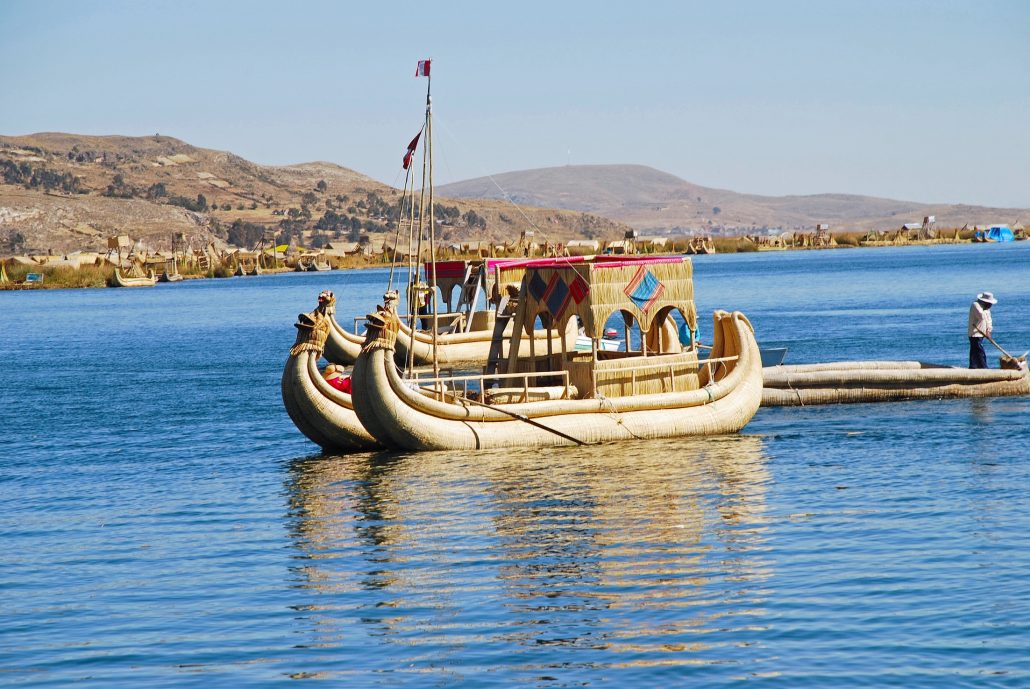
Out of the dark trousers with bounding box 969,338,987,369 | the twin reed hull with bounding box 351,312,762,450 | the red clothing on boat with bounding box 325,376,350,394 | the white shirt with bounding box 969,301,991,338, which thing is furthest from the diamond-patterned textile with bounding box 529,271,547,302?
the dark trousers with bounding box 969,338,987,369

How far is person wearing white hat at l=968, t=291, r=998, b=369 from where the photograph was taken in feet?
101

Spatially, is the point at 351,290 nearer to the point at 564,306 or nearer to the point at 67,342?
the point at 67,342

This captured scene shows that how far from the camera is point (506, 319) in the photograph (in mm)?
28672

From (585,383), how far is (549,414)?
123 cm

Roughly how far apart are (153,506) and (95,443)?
369 inches

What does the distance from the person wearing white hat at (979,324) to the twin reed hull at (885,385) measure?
0.66 meters

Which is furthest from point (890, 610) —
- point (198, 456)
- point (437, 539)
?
point (198, 456)

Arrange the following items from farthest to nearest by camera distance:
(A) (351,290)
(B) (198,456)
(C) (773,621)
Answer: (A) (351,290)
(B) (198,456)
(C) (773,621)

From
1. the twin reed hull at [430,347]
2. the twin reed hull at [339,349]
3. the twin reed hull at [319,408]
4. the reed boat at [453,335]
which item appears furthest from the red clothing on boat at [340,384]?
the twin reed hull at [339,349]

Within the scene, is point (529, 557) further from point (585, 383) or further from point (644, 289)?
point (644, 289)

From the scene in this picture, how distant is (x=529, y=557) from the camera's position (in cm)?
1734

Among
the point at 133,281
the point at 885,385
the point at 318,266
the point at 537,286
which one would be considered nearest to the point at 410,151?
the point at 537,286

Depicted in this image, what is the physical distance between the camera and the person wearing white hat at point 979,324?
3070 centimetres

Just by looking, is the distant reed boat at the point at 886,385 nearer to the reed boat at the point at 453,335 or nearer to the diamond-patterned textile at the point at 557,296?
the diamond-patterned textile at the point at 557,296
